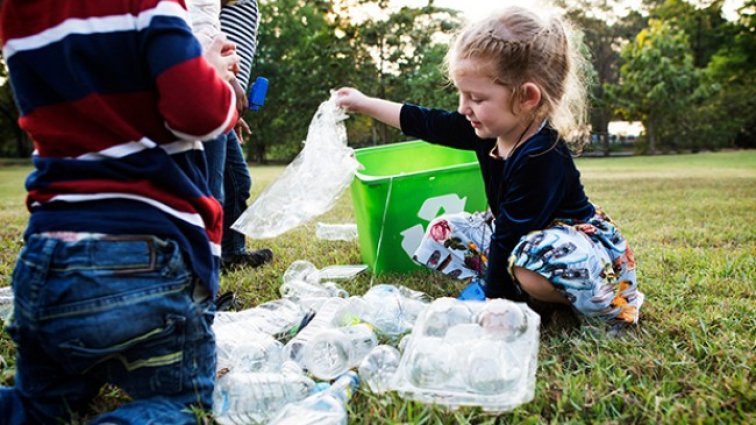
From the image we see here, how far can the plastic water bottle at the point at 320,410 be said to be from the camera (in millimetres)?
1177

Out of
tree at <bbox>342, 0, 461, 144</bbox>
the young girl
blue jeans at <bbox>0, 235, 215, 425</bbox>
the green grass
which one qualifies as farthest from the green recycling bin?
tree at <bbox>342, 0, 461, 144</bbox>

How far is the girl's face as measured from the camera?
174cm

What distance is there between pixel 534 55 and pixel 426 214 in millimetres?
906

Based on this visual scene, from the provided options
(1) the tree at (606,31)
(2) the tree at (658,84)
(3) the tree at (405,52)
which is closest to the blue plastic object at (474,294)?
(3) the tree at (405,52)

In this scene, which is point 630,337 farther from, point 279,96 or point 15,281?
point 279,96

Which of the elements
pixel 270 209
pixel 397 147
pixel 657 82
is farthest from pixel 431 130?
Answer: pixel 657 82

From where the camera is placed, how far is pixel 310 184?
2.24 m

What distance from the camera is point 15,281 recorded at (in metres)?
1.08

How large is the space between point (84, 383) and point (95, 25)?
0.74 metres

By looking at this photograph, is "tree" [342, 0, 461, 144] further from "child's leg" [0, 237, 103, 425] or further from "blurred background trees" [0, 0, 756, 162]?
"child's leg" [0, 237, 103, 425]

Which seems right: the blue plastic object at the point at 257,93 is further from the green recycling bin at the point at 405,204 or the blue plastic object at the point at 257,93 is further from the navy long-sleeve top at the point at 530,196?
the navy long-sleeve top at the point at 530,196

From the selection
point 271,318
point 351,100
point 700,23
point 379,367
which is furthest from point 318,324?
point 700,23

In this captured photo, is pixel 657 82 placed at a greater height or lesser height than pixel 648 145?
greater

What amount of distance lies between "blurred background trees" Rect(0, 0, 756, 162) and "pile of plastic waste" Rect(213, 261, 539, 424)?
15234mm
